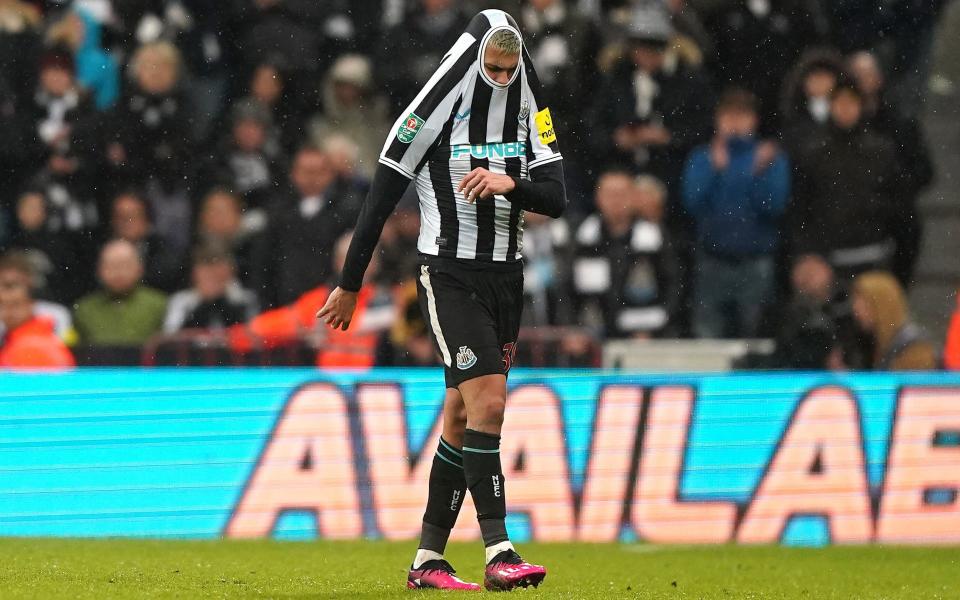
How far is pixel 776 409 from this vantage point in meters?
7.75

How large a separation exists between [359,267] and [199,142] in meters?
5.44

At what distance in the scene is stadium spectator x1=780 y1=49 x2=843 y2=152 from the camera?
372 inches

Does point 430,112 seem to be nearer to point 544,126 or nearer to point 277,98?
point 544,126

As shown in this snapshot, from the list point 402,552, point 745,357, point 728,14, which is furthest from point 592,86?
point 402,552

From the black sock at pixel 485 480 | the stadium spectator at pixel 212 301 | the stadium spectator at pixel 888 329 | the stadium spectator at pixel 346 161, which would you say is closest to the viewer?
the black sock at pixel 485 480

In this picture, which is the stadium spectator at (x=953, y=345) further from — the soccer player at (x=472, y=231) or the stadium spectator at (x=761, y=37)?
the soccer player at (x=472, y=231)

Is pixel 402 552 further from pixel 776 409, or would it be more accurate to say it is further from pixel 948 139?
pixel 948 139

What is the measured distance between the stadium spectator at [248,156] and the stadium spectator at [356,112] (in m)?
0.32

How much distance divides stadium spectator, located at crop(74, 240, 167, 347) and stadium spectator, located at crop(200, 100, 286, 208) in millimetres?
909

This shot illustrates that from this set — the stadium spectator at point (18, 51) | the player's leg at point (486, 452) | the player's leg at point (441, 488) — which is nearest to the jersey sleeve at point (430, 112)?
the player's leg at point (441, 488)

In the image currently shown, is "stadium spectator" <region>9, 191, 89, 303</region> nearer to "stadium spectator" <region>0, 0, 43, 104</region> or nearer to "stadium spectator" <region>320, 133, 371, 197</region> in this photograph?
"stadium spectator" <region>0, 0, 43, 104</region>

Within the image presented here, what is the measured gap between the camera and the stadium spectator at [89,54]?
10.2m

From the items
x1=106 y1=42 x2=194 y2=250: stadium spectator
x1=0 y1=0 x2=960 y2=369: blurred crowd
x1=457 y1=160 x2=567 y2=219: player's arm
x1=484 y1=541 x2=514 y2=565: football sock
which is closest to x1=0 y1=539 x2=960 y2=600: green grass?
x1=484 y1=541 x2=514 y2=565: football sock

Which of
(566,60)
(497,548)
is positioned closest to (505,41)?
Answer: (497,548)
